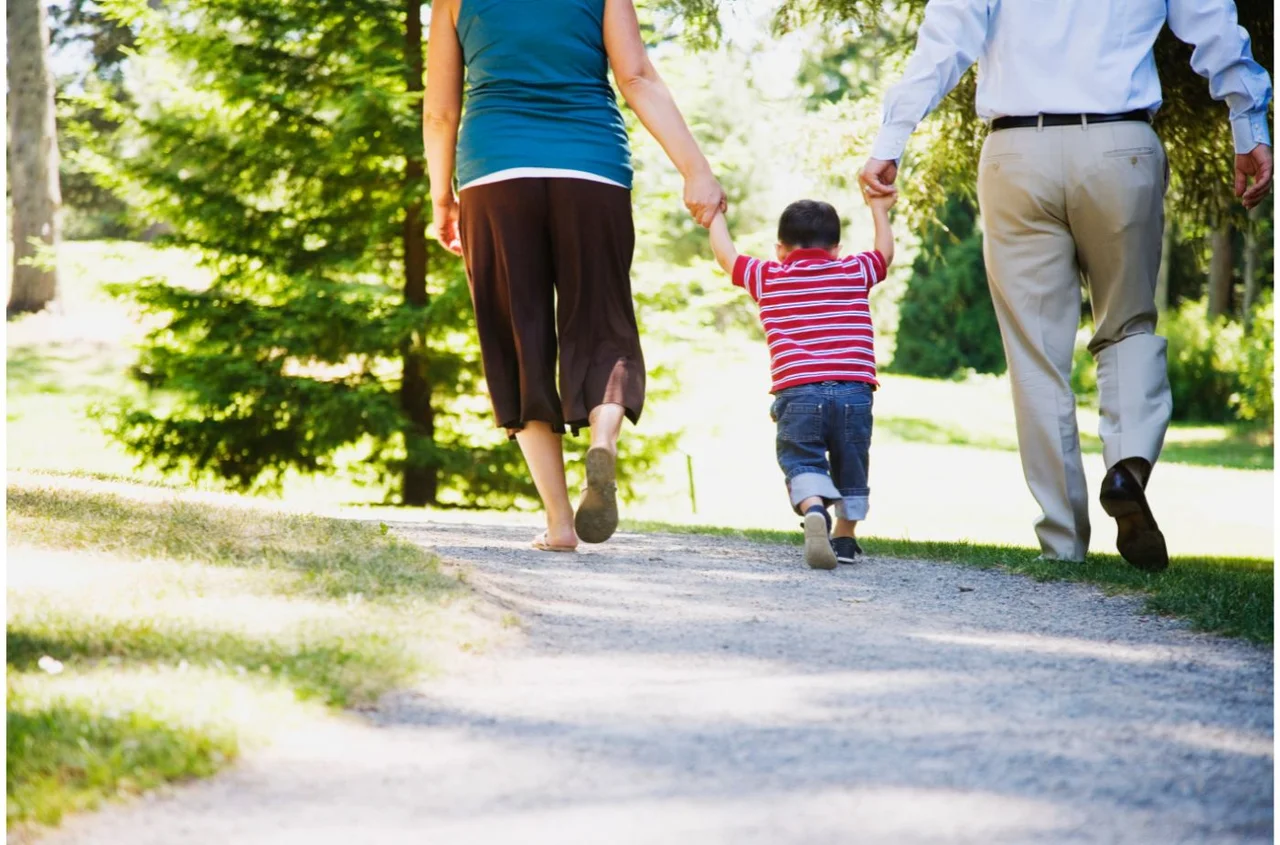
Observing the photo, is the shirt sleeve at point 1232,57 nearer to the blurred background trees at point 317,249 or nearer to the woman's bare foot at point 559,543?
the woman's bare foot at point 559,543

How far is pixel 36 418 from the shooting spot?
695 inches

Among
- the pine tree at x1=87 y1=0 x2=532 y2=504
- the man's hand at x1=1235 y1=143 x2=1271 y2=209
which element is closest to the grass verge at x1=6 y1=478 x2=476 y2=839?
the man's hand at x1=1235 y1=143 x2=1271 y2=209

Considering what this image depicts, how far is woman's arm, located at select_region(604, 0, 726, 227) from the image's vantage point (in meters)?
4.48

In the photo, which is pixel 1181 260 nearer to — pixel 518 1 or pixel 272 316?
pixel 272 316

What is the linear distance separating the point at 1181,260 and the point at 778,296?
2836cm

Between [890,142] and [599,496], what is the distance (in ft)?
5.22

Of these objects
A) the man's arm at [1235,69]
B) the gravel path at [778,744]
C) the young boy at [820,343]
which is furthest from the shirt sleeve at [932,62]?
the gravel path at [778,744]

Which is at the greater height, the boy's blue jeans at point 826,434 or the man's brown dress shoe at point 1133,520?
the boy's blue jeans at point 826,434

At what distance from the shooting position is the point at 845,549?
4.83 metres

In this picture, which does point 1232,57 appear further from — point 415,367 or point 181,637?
point 415,367

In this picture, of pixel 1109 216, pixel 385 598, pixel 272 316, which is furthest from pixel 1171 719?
pixel 272 316

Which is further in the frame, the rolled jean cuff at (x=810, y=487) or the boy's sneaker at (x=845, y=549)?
the boy's sneaker at (x=845, y=549)

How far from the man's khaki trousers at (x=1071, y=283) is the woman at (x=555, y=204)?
1.05 metres

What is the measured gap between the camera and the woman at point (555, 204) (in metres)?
4.34
